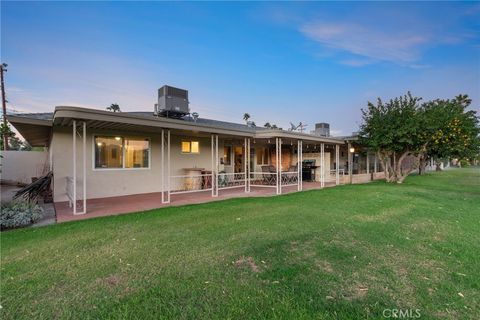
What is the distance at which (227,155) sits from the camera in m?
13.4

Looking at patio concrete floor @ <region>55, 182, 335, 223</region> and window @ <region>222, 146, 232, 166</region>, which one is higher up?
window @ <region>222, 146, 232, 166</region>

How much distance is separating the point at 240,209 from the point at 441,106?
14.5 m

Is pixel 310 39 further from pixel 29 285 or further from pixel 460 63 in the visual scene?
pixel 29 285

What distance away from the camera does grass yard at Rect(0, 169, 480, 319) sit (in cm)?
240

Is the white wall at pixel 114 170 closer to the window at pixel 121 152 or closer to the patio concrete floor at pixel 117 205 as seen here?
the window at pixel 121 152

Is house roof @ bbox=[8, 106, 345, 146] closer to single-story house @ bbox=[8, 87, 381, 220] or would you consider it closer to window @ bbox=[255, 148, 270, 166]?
single-story house @ bbox=[8, 87, 381, 220]

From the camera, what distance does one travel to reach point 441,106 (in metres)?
13.9

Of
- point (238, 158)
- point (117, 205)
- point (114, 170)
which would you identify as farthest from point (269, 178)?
point (117, 205)

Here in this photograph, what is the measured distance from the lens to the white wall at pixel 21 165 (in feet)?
50.2

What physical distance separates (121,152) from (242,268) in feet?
25.4

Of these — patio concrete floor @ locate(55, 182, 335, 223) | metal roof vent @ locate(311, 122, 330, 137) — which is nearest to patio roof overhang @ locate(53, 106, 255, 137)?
patio concrete floor @ locate(55, 182, 335, 223)

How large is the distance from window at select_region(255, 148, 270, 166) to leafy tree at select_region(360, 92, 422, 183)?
6097 millimetres

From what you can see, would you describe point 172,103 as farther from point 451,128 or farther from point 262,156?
point 451,128

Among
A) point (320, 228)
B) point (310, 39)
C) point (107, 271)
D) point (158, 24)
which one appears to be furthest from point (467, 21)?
point (107, 271)
